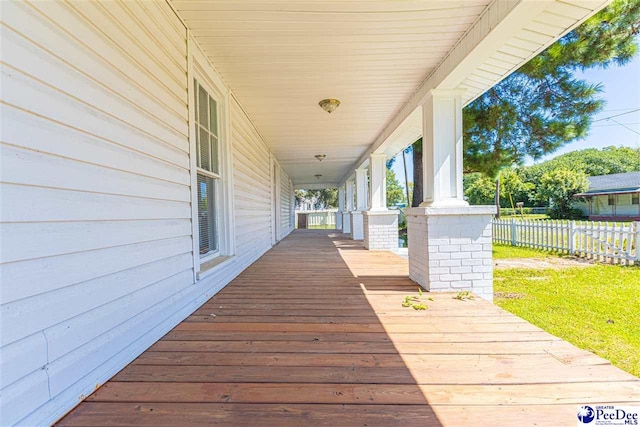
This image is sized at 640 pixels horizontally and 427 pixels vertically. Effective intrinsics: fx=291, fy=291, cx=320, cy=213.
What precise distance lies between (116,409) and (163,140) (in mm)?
1587

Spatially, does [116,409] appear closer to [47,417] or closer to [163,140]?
[47,417]

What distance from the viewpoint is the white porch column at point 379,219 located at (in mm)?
6262

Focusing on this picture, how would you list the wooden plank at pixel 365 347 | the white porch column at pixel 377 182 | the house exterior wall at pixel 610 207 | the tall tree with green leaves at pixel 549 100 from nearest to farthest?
the wooden plank at pixel 365 347 → the tall tree with green leaves at pixel 549 100 → the white porch column at pixel 377 182 → the house exterior wall at pixel 610 207

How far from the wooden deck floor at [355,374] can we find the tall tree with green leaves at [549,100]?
15.5 feet

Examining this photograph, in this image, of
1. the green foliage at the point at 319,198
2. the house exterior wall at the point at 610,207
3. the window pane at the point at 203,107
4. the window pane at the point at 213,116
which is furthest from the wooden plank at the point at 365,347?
the green foliage at the point at 319,198

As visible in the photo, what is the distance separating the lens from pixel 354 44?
2.59m

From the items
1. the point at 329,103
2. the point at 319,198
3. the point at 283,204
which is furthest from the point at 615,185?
the point at 329,103

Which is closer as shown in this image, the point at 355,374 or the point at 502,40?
the point at 355,374

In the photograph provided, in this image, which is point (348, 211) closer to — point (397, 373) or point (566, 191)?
point (397, 373)

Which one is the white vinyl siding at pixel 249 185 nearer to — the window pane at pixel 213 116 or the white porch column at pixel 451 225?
the window pane at pixel 213 116

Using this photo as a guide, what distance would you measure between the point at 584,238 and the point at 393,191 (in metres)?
26.9

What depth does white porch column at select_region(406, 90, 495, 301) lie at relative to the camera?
9.66 ft

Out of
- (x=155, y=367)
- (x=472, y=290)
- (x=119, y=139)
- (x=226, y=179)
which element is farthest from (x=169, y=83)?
(x=472, y=290)

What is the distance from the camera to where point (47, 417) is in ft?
3.75
